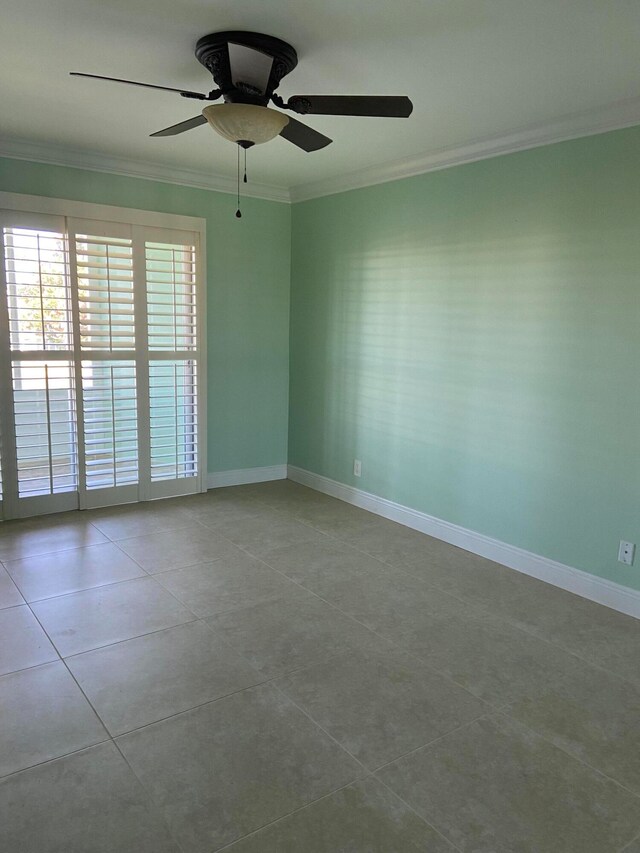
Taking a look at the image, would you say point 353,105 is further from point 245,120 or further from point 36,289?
point 36,289

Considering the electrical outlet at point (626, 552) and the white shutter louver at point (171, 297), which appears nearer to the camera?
the electrical outlet at point (626, 552)

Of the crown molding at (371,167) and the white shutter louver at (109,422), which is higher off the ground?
the crown molding at (371,167)

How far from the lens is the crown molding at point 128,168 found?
3.92 meters

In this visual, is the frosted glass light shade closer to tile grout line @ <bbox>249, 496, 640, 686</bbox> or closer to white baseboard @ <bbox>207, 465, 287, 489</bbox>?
tile grout line @ <bbox>249, 496, 640, 686</bbox>

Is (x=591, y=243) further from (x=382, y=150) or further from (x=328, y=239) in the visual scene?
(x=328, y=239)

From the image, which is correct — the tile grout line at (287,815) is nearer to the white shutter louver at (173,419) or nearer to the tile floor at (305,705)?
the tile floor at (305,705)

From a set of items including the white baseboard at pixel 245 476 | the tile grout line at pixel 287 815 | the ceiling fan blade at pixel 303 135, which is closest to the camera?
the tile grout line at pixel 287 815

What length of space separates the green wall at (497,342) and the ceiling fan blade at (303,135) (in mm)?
1300

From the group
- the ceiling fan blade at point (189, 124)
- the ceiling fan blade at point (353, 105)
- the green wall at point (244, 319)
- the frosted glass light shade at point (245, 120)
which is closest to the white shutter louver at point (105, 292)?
the green wall at point (244, 319)

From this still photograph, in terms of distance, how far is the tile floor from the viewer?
1.75m

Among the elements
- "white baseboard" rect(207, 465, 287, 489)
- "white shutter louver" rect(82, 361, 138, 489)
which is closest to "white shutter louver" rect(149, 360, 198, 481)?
"white shutter louver" rect(82, 361, 138, 489)

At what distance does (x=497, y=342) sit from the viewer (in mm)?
3625

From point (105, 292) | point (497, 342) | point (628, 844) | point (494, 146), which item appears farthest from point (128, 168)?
point (628, 844)

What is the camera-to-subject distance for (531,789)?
1901 mm
